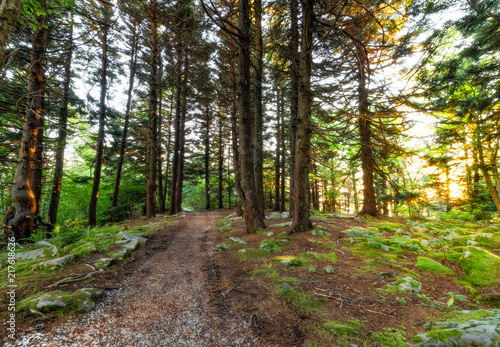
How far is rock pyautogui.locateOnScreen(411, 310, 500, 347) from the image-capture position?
4.81 ft

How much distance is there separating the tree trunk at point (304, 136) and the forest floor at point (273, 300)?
1.59 m

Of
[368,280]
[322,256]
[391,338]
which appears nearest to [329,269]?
[368,280]

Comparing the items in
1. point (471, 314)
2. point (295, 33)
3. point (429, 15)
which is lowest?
point (471, 314)

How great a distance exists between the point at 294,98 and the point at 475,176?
1272 centimetres

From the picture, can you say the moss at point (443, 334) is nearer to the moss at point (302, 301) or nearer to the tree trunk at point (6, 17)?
the moss at point (302, 301)

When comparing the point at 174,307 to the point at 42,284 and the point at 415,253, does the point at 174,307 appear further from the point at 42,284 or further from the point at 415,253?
the point at 415,253

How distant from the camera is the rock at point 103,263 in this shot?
3260 millimetres

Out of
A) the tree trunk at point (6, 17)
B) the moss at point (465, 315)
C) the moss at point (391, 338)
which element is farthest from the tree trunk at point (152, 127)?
the moss at point (465, 315)

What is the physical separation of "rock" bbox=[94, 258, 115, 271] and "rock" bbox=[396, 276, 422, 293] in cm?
504

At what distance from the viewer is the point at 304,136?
5.44 meters

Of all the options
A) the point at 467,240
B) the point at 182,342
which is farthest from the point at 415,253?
the point at 182,342

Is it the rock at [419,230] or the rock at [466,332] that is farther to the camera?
the rock at [419,230]

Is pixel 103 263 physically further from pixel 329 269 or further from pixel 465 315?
pixel 465 315

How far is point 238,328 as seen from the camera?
205 cm
